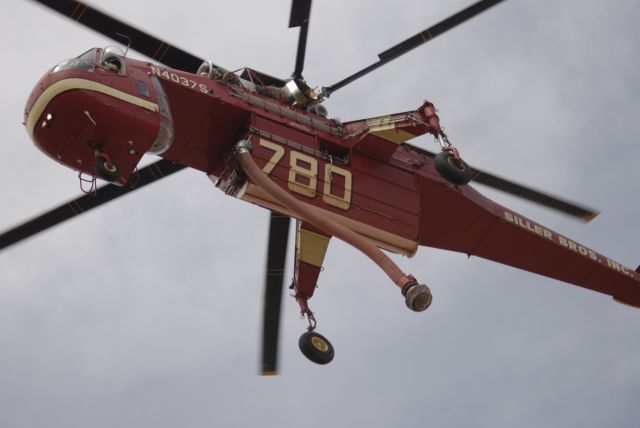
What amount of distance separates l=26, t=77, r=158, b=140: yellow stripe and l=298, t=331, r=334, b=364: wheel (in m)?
5.17

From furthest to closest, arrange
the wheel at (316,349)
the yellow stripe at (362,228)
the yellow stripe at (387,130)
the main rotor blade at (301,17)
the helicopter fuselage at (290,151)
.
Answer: the yellow stripe at (387,130) → the main rotor blade at (301,17) → the yellow stripe at (362,228) → the wheel at (316,349) → the helicopter fuselage at (290,151)

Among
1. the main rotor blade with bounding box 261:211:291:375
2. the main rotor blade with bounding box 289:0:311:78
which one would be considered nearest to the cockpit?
the main rotor blade with bounding box 289:0:311:78

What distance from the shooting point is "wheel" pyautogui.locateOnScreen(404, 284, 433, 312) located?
16.8 m

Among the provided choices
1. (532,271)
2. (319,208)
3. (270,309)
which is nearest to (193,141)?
(319,208)

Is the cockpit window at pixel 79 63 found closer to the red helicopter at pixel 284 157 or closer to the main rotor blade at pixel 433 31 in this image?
the red helicopter at pixel 284 157

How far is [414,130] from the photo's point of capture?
19516mm

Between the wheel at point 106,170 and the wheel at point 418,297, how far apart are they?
18.1 ft

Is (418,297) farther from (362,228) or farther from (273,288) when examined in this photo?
(273,288)

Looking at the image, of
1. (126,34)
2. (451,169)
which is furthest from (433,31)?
(126,34)

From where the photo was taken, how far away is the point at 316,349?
17719mm

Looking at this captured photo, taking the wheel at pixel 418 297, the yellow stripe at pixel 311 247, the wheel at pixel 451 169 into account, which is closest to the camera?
the wheel at pixel 418 297

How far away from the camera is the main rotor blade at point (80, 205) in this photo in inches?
733

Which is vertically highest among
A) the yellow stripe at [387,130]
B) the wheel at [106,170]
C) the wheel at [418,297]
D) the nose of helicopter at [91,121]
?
the yellow stripe at [387,130]

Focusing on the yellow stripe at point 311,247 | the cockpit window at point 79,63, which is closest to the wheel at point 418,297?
the yellow stripe at point 311,247
